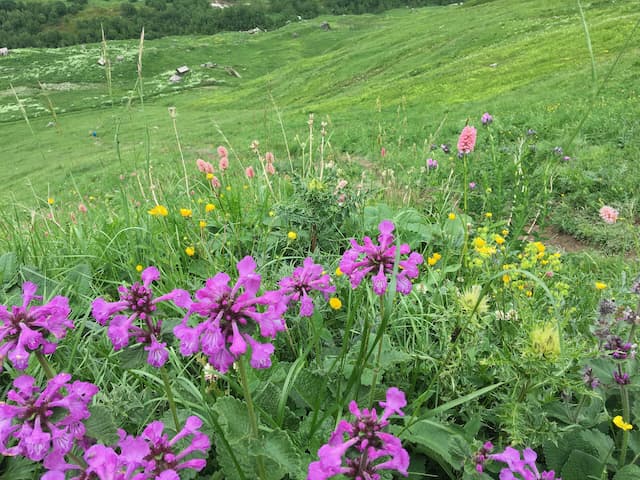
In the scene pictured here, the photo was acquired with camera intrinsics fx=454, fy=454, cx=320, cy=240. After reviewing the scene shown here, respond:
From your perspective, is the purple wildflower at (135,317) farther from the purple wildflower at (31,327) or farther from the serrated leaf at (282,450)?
the serrated leaf at (282,450)

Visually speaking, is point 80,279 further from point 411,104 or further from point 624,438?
point 411,104

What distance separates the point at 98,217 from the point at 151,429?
3975mm

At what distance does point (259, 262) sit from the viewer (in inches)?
127


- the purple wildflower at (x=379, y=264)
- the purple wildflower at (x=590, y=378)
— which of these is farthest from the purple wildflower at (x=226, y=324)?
the purple wildflower at (x=590, y=378)

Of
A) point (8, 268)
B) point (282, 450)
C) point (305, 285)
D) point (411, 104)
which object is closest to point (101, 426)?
point (282, 450)

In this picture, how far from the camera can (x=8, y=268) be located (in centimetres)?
318

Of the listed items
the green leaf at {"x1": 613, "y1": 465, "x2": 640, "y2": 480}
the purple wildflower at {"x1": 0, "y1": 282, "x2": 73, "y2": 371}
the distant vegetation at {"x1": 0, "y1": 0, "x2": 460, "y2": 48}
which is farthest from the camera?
the distant vegetation at {"x1": 0, "y1": 0, "x2": 460, "y2": 48}

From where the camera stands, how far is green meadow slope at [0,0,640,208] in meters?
10.6

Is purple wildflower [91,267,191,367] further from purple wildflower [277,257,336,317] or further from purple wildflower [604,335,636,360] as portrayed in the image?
purple wildflower [604,335,636,360]

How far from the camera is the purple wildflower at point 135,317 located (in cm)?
126

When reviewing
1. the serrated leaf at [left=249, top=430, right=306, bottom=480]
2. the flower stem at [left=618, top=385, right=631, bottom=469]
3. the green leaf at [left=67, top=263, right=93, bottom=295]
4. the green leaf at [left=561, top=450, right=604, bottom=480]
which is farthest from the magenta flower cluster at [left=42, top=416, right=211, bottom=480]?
the green leaf at [left=67, top=263, right=93, bottom=295]

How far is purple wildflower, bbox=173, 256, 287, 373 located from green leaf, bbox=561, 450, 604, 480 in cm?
144

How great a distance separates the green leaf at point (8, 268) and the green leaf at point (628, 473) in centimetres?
362

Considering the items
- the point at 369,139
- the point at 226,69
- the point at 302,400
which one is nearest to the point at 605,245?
the point at 302,400
